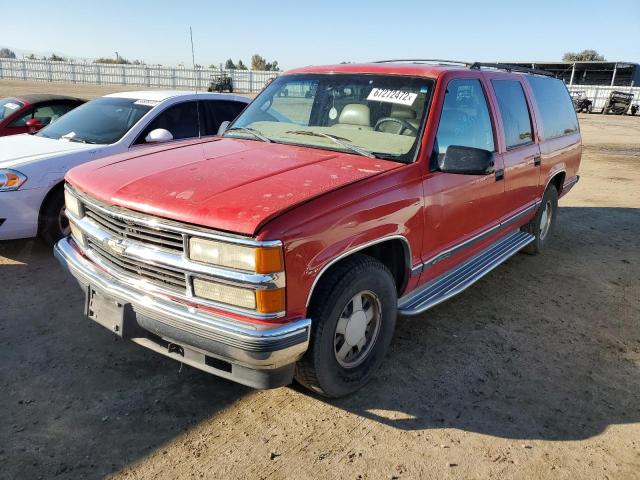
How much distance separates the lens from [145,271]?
266 centimetres

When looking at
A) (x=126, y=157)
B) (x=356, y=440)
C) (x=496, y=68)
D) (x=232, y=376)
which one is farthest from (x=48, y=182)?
(x=496, y=68)

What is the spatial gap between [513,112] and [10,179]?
15.4 feet

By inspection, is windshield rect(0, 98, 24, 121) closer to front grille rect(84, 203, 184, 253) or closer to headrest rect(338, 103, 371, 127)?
front grille rect(84, 203, 184, 253)

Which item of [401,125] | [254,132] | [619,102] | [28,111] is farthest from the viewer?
[619,102]

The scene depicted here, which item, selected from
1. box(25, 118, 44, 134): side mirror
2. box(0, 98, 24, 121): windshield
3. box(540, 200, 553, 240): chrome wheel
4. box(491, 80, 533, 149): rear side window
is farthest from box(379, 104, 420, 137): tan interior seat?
box(0, 98, 24, 121): windshield

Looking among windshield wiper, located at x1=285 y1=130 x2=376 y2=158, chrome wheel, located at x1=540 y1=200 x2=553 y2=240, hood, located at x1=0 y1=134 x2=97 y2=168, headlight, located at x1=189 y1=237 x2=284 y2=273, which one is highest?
windshield wiper, located at x1=285 y1=130 x2=376 y2=158

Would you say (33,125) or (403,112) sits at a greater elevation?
(403,112)

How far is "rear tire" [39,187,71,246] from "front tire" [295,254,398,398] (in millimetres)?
3341

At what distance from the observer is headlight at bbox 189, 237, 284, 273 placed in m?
2.28

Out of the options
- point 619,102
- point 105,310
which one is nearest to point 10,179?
point 105,310

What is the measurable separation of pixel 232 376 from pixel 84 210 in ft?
4.79

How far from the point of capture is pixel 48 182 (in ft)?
15.9

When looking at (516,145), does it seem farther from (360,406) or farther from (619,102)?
(619,102)

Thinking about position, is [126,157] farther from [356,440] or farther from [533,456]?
[533,456]
